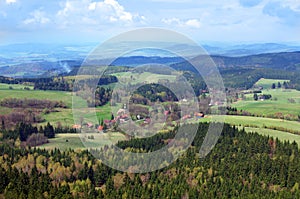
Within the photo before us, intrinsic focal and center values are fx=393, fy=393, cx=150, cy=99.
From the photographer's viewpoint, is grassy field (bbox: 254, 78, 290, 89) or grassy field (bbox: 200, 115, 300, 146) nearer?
grassy field (bbox: 200, 115, 300, 146)

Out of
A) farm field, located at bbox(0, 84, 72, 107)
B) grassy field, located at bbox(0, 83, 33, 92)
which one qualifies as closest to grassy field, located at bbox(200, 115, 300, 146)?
farm field, located at bbox(0, 84, 72, 107)

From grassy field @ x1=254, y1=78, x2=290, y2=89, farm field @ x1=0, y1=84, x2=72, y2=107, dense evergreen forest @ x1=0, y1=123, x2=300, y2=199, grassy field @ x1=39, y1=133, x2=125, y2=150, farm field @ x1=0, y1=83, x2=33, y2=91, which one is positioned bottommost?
dense evergreen forest @ x1=0, y1=123, x2=300, y2=199

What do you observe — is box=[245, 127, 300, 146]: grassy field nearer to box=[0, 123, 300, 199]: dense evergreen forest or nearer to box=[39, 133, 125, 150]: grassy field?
box=[0, 123, 300, 199]: dense evergreen forest

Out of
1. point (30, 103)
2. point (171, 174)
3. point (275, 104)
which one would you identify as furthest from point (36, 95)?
point (171, 174)

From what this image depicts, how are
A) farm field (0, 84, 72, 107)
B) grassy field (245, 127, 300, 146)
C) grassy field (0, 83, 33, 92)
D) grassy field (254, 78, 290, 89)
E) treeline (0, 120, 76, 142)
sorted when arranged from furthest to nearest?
grassy field (254, 78, 290, 89)
grassy field (0, 83, 33, 92)
farm field (0, 84, 72, 107)
treeline (0, 120, 76, 142)
grassy field (245, 127, 300, 146)

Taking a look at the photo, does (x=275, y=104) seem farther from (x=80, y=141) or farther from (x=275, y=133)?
(x=80, y=141)
